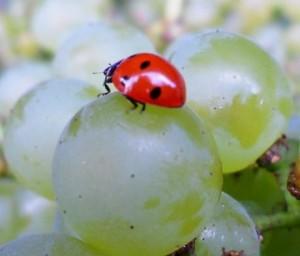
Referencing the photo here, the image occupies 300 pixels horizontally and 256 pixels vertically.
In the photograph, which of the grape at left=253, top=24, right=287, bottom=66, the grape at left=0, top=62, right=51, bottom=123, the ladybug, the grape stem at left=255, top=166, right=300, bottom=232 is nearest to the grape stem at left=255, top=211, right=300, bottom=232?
the grape stem at left=255, top=166, right=300, bottom=232

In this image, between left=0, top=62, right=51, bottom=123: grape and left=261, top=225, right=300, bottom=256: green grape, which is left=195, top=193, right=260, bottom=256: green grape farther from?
left=0, top=62, right=51, bottom=123: grape

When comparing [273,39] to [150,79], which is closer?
[150,79]

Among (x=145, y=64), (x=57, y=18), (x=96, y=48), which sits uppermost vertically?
(x=57, y=18)

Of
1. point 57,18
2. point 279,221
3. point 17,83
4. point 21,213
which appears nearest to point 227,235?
point 279,221

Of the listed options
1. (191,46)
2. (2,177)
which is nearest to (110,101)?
(191,46)

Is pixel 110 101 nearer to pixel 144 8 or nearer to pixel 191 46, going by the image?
pixel 191 46

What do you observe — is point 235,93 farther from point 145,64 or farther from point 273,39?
point 273,39

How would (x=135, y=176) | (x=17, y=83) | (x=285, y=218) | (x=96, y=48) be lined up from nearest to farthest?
1. (x=135, y=176)
2. (x=285, y=218)
3. (x=96, y=48)
4. (x=17, y=83)
